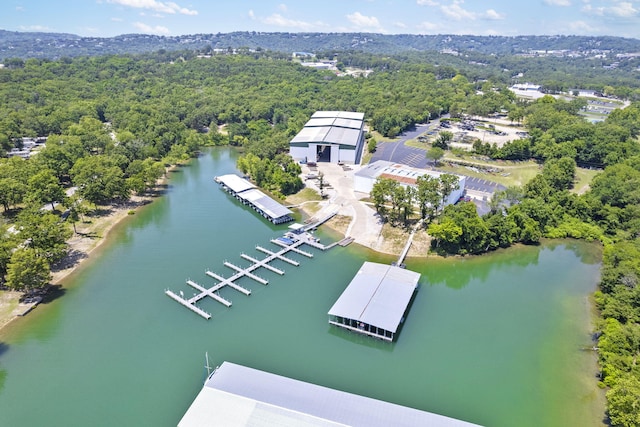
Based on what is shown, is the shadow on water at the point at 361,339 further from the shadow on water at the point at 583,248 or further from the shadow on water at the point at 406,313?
the shadow on water at the point at 583,248

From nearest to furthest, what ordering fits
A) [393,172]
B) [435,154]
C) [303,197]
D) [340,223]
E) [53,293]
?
[53,293], [340,223], [393,172], [303,197], [435,154]

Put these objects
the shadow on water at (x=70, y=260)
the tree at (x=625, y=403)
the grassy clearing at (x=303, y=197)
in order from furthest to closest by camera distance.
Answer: the grassy clearing at (x=303, y=197), the shadow on water at (x=70, y=260), the tree at (x=625, y=403)

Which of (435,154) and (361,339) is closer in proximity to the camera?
(361,339)

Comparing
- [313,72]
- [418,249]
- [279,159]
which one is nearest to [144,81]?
[313,72]

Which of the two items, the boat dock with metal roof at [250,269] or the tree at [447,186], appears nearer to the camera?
the boat dock with metal roof at [250,269]

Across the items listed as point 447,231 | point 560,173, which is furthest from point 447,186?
point 560,173

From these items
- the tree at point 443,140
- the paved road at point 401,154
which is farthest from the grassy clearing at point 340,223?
the tree at point 443,140

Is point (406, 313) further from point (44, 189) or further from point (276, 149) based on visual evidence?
point (44, 189)

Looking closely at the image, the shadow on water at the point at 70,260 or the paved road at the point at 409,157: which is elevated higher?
the paved road at the point at 409,157
